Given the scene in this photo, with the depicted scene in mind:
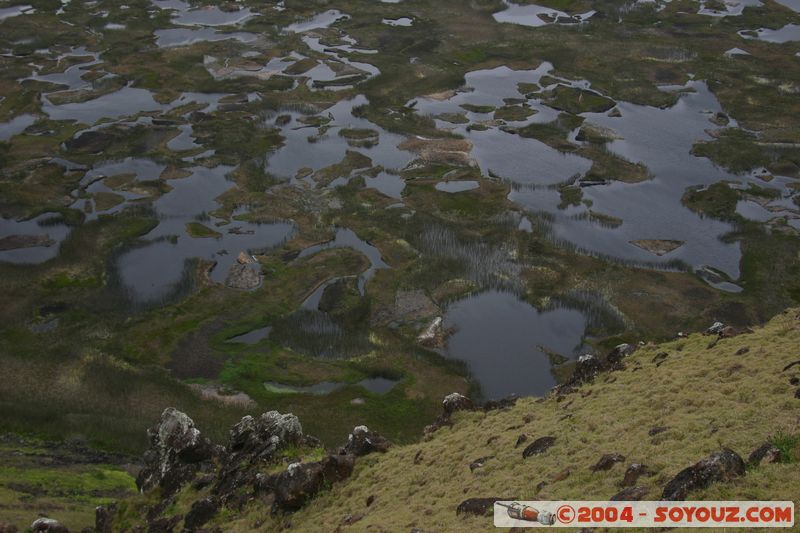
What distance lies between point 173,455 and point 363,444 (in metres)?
13.4

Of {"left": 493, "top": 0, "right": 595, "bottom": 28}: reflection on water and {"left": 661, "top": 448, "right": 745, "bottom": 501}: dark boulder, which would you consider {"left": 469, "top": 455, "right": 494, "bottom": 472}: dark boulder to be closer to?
{"left": 661, "top": 448, "right": 745, "bottom": 501}: dark boulder

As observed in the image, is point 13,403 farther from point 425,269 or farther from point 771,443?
point 771,443

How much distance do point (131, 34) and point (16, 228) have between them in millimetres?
82867

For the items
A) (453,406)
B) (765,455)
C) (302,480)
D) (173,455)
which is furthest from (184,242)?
(765,455)

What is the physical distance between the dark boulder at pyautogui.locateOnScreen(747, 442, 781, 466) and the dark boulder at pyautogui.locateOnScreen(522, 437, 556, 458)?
11061 mm

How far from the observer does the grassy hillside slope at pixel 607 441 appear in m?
26.8

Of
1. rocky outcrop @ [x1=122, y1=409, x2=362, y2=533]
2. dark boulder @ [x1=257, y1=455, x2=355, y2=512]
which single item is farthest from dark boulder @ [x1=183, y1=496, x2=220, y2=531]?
dark boulder @ [x1=257, y1=455, x2=355, y2=512]

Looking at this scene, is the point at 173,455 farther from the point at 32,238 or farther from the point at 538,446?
the point at 32,238

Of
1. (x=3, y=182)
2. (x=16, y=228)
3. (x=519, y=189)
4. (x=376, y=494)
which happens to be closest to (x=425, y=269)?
(x=519, y=189)

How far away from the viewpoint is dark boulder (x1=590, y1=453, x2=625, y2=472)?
93.8ft

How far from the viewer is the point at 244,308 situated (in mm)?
75125

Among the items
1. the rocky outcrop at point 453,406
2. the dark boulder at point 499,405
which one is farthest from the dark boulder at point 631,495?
the rocky outcrop at point 453,406

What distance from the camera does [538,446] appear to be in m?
34.5

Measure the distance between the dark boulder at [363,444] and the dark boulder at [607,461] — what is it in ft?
50.8
